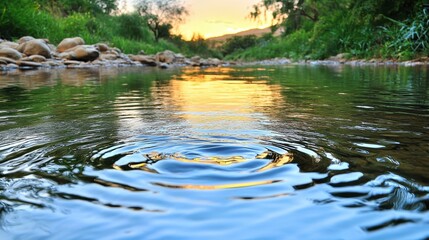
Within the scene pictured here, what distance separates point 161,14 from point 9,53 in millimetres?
26357

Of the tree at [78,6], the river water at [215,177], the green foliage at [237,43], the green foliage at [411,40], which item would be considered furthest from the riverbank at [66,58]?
the green foliage at [237,43]

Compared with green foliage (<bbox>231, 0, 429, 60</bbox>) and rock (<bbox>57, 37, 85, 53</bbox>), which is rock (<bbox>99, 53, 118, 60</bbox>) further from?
green foliage (<bbox>231, 0, 429, 60</bbox>)

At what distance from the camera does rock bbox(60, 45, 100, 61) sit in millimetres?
14023

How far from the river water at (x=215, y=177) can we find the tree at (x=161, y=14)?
33640 mm

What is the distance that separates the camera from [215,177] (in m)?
1.58

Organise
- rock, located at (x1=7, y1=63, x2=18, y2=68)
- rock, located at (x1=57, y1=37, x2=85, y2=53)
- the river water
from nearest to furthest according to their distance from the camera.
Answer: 1. the river water
2. rock, located at (x1=7, y1=63, x2=18, y2=68)
3. rock, located at (x1=57, y1=37, x2=85, y2=53)

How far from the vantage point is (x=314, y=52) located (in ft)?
69.7

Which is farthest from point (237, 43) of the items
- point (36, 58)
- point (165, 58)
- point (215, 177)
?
point (215, 177)

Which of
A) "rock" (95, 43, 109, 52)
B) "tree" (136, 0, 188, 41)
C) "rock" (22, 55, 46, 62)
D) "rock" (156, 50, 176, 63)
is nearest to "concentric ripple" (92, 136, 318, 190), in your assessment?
"rock" (22, 55, 46, 62)

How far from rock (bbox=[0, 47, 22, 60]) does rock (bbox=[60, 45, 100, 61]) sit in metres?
2.40

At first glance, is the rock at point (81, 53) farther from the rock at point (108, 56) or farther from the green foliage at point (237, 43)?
the green foliage at point (237, 43)

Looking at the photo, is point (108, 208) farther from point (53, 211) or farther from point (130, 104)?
Answer: point (130, 104)

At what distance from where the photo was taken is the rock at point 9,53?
36.8 ft

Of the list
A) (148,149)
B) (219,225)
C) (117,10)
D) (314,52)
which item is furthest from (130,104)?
(117,10)
